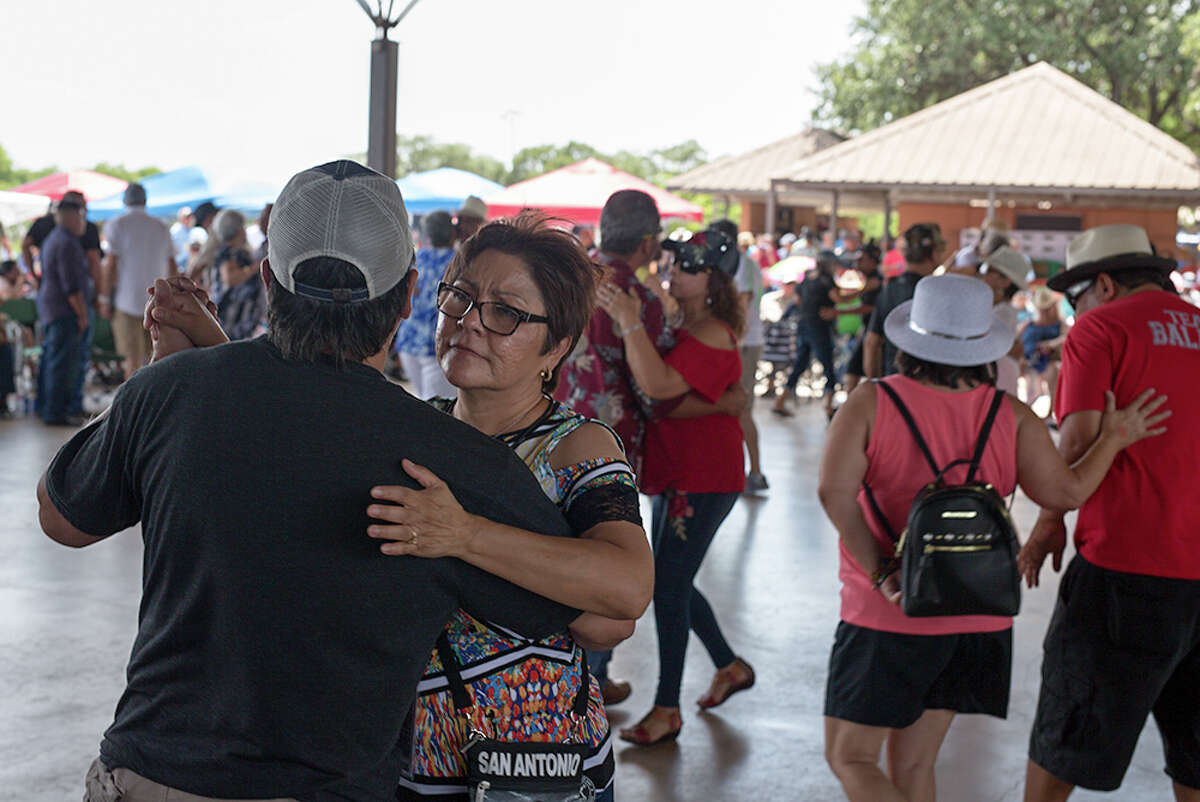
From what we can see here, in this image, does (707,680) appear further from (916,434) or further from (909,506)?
(916,434)

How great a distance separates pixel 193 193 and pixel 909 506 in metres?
16.7

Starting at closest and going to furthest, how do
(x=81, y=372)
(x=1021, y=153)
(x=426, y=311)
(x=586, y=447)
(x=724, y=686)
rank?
(x=586, y=447), (x=724, y=686), (x=426, y=311), (x=81, y=372), (x=1021, y=153)

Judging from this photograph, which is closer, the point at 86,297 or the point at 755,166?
the point at 86,297

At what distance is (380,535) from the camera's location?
1.43m

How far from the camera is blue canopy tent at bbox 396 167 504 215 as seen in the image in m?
16.1

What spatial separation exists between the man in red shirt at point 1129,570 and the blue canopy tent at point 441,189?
42.8 ft

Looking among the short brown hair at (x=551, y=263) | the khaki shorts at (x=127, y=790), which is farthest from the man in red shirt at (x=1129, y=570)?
the khaki shorts at (x=127, y=790)

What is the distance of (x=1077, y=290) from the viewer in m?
3.45

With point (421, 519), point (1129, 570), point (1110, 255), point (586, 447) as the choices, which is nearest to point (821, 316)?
point (1110, 255)

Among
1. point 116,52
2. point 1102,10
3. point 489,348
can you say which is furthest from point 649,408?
point 116,52

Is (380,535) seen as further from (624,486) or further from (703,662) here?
(703,662)

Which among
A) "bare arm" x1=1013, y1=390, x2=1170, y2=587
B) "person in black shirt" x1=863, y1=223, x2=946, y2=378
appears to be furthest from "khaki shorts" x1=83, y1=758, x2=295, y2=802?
"person in black shirt" x1=863, y1=223, x2=946, y2=378

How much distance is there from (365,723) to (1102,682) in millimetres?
2293

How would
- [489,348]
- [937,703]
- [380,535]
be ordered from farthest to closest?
[937,703]
[489,348]
[380,535]
